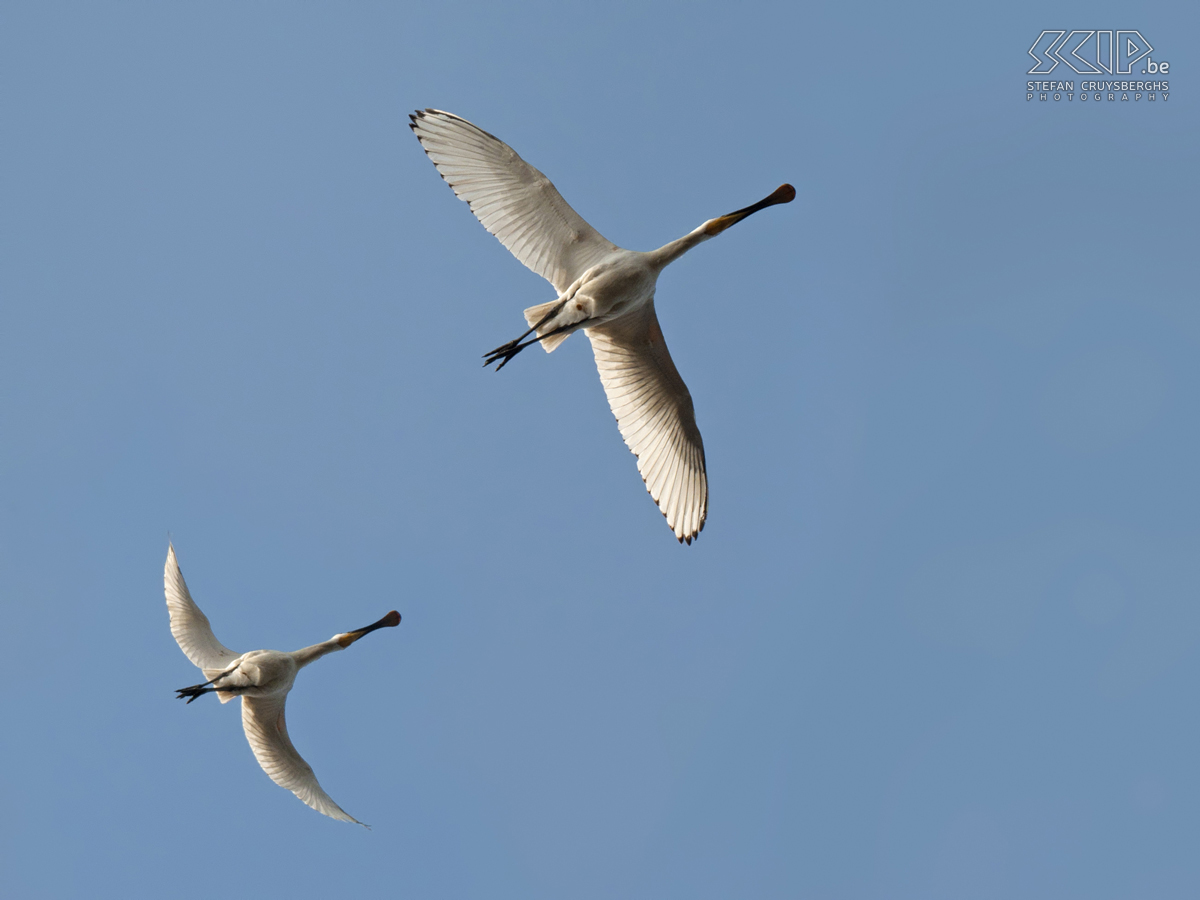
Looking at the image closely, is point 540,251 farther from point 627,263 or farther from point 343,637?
point 343,637

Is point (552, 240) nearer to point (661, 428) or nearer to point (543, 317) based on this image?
point (543, 317)

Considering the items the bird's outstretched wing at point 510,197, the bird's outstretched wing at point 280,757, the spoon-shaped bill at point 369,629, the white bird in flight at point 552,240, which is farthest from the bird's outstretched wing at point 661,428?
the bird's outstretched wing at point 280,757

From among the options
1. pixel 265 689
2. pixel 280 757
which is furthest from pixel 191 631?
pixel 280 757

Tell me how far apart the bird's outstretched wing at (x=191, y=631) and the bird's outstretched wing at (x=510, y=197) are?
6.51 meters

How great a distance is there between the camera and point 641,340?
13.6 m

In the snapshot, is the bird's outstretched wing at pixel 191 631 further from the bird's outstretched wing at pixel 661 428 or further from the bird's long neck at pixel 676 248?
the bird's long neck at pixel 676 248

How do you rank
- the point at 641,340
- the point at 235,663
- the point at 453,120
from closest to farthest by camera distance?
the point at 453,120 < the point at 641,340 < the point at 235,663

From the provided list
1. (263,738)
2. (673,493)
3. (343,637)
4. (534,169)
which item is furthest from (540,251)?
(263,738)

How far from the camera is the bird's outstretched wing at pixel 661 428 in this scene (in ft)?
45.3

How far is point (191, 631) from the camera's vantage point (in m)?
15.5

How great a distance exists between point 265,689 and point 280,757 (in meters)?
1.33

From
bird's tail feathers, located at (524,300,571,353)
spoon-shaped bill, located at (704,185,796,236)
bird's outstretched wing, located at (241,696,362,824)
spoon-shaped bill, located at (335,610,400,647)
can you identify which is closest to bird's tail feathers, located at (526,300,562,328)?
bird's tail feathers, located at (524,300,571,353)

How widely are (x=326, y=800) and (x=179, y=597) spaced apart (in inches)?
125

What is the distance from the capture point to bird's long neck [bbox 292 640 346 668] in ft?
49.9
